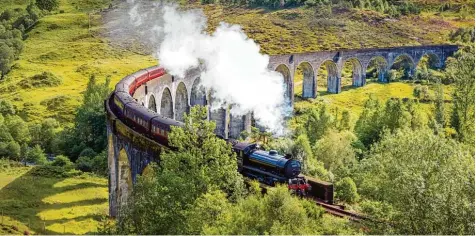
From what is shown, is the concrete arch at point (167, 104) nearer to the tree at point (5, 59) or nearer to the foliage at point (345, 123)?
the foliage at point (345, 123)

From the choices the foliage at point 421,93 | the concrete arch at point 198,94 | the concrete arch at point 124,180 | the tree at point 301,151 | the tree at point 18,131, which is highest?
the tree at point 301,151

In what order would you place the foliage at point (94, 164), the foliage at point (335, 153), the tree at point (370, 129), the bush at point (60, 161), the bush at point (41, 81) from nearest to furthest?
the foliage at point (335, 153) < the tree at point (370, 129) < the foliage at point (94, 164) < the bush at point (60, 161) < the bush at point (41, 81)

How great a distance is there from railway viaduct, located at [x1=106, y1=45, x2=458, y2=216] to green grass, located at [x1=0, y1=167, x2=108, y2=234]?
3.26 meters

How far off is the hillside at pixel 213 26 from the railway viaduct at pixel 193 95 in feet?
67.1

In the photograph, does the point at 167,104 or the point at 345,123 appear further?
the point at 167,104

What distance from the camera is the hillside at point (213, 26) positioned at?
102 m

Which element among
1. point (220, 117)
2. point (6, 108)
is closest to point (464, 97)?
point (220, 117)

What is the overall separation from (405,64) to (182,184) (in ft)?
307

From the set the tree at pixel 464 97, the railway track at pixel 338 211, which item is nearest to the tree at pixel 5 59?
the tree at pixel 464 97

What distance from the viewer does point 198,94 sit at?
62.4 metres

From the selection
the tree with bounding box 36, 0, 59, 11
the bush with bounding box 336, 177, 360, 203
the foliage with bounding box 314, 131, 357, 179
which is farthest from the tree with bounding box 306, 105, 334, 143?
the tree with bounding box 36, 0, 59, 11

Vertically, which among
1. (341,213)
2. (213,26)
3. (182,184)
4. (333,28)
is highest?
(182,184)

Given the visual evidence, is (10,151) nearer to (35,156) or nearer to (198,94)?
(35,156)

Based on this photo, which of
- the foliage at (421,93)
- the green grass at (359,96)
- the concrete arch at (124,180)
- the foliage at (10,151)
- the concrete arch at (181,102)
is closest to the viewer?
the concrete arch at (124,180)
